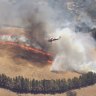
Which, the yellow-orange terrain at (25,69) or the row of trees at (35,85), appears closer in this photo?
the row of trees at (35,85)

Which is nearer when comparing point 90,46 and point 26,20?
point 90,46

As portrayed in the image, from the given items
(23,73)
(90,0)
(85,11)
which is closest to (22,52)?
(23,73)

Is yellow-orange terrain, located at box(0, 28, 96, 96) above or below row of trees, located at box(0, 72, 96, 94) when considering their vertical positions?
above

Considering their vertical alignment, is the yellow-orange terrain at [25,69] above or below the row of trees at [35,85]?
above

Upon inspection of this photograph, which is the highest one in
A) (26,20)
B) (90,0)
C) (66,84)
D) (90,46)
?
(90,0)

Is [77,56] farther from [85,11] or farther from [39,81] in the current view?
[85,11]

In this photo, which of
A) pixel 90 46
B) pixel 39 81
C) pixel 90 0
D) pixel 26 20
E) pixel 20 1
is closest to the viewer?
pixel 39 81

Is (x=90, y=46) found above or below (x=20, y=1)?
below

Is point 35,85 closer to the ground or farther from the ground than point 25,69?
closer to the ground

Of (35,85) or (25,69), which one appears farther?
(25,69)

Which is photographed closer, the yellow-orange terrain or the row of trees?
the row of trees

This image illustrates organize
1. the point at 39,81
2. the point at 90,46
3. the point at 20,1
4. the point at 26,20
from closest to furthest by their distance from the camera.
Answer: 1. the point at 39,81
2. the point at 90,46
3. the point at 26,20
4. the point at 20,1
